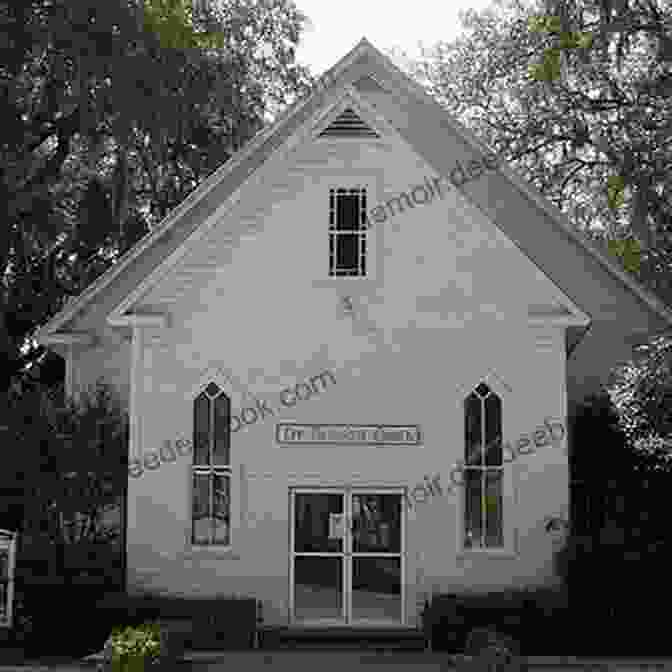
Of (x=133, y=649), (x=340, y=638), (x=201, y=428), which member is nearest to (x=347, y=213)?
(x=201, y=428)

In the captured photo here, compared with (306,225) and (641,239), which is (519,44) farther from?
(306,225)

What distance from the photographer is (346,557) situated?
20.0 metres

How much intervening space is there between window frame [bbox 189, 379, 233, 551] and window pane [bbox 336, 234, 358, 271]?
108 inches

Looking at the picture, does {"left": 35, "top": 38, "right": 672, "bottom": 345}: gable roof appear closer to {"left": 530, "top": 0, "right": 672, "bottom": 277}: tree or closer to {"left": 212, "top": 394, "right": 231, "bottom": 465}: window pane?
{"left": 530, "top": 0, "right": 672, "bottom": 277}: tree

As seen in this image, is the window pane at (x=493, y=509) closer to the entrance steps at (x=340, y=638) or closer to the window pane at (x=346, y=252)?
the entrance steps at (x=340, y=638)

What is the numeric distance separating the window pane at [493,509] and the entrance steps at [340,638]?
71.9 inches

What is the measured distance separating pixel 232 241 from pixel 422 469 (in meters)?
4.65

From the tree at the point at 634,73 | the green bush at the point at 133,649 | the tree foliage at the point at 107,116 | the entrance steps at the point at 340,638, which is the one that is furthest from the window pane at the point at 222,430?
the tree at the point at 634,73

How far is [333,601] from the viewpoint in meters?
20.0

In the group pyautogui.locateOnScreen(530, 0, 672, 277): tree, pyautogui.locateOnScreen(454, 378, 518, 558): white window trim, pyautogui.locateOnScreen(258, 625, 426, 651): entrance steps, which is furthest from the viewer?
pyautogui.locateOnScreen(530, 0, 672, 277): tree

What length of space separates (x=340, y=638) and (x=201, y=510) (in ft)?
9.53

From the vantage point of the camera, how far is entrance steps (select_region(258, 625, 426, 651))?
63.4 ft

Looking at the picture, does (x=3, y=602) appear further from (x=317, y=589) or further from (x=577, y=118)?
(x=577, y=118)

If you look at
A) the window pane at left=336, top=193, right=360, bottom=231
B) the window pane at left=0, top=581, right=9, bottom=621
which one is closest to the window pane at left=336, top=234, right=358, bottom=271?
the window pane at left=336, top=193, right=360, bottom=231
